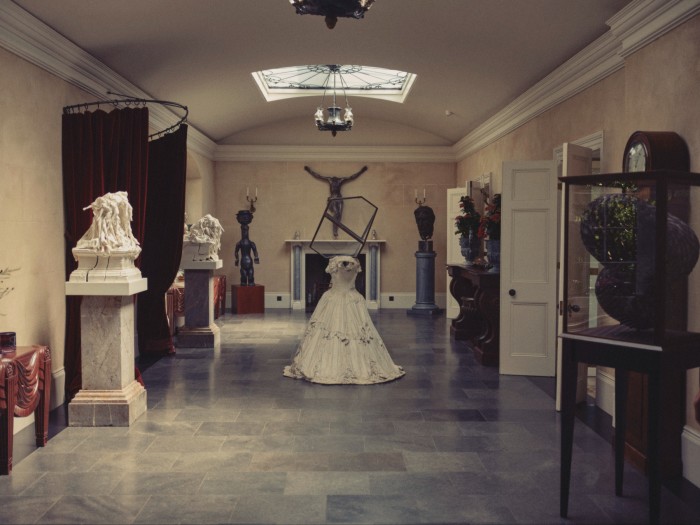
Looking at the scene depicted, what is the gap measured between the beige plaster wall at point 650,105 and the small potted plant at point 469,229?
179 cm

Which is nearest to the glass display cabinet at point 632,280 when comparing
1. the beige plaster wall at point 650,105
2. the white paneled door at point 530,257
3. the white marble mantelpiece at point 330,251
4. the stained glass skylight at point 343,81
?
the beige plaster wall at point 650,105

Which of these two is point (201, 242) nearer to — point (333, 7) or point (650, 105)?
point (650, 105)

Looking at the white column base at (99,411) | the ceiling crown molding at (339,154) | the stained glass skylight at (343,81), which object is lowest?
the white column base at (99,411)

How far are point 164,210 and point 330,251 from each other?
5.89m

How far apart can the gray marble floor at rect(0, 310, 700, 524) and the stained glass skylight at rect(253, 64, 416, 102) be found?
15.9ft

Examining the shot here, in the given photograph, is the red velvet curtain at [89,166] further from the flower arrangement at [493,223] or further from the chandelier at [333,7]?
the flower arrangement at [493,223]

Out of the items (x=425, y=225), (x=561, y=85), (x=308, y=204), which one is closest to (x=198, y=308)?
(x=308, y=204)

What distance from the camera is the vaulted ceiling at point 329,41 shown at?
5.14m

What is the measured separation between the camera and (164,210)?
21.9 ft

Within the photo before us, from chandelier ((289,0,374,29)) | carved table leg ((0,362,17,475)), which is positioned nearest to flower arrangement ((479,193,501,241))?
chandelier ((289,0,374,29))

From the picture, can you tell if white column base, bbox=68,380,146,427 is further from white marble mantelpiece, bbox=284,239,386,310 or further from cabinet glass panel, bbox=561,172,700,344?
white marble mantelpiece, bbox=284,239,386,310

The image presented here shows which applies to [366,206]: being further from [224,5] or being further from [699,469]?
[699,469]

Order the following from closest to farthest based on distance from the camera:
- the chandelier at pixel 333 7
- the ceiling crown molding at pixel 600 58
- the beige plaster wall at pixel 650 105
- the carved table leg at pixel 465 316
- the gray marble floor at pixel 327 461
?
the chandelier at pixel 333 7 → the gray marble floor at pixel 327 461 → the beige plaster wall at pixel 650 105 → the ceiling crown molding at pixel 600 58 → the carved table leg at pixel 465 316

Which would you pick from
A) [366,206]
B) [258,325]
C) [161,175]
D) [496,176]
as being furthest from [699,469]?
[366,206]
